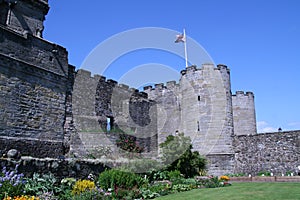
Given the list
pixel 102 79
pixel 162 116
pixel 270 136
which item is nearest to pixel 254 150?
pixel 270 136

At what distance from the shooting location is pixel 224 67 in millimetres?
19719

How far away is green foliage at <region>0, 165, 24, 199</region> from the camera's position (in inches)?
271

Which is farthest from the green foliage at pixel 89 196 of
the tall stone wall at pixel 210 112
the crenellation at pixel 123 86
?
the crenellation at pixel 123 86

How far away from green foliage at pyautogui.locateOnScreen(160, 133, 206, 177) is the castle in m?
3.17

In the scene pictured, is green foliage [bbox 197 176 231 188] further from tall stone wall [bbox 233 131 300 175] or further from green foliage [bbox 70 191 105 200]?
tall stone wall [bbox 233 131 300 175]

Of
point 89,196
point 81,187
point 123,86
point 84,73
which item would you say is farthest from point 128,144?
point 89,196

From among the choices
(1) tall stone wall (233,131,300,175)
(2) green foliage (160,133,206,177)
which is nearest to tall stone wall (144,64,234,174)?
(1) tall stone wall (233,131,300,175)

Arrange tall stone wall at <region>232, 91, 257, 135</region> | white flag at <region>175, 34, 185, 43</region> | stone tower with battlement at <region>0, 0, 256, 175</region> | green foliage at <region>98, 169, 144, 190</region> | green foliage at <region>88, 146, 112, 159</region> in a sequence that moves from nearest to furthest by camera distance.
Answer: green foliage at <region>98, 169, 144, 190</region> < stone tower with battlement at <region>0, 0, 256, 175</region> < green foliage at <region>88, 146, 112, 159</region> < white flag at <region>175, 34, 185, 43</region> < tall stone wall at <region>232, 91, 257, 135</region>

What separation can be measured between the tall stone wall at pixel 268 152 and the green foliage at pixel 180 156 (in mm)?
4356

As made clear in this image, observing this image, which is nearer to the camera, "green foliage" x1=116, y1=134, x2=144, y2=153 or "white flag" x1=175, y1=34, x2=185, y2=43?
"green foliage" x1=116, y1=134, x2=144, y2=153

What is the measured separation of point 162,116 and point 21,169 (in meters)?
16.6

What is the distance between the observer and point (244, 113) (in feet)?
84.3

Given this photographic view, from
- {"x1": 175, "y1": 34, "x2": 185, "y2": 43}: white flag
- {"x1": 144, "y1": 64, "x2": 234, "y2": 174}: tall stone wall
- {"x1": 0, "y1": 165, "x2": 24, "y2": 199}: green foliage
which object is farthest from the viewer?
{"x1": 175, "y1": 34, "x2": 185, "y2": 43}: white flag

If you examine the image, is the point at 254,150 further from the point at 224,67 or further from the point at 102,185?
the point at 102,185
